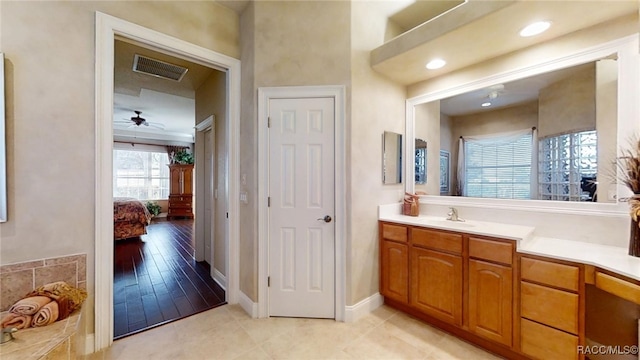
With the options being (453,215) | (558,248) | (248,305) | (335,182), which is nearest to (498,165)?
(453,215)

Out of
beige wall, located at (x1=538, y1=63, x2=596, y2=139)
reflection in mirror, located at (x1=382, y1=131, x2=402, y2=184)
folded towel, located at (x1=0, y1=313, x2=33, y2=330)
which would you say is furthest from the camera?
reflection in mirror, located at (x1=382, y1=131, x2=402, y2=184)

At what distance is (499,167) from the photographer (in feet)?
7.39

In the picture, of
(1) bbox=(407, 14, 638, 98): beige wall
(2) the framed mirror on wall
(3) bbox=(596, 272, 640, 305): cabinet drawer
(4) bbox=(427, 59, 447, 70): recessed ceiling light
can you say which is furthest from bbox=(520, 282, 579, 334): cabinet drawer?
(2) the framed mirror on wall

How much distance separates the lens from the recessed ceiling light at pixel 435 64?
7.51ft

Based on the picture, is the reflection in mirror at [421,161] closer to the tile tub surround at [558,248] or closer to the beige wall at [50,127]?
the tile tub surround at [558,248]

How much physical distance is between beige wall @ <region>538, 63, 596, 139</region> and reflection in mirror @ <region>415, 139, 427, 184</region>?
3.19ft

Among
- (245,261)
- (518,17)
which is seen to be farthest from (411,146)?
(245,261)

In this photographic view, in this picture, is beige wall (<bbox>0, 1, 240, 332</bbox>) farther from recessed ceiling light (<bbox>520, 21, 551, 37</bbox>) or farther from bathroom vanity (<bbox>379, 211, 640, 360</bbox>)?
recessed ceiling light (<bbox>520, 21, 551, 37</bbox>)

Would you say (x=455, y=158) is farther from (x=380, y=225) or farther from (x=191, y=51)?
(x=191, y=51)

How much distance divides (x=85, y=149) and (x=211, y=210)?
1846mm

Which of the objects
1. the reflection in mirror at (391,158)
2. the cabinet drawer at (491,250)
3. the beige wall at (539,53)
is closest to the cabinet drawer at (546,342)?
the cabinet drawer at (491,250)

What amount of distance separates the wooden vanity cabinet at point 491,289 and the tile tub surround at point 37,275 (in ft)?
9.38

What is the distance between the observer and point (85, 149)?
1.77 m

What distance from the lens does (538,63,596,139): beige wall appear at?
71.6 inches
